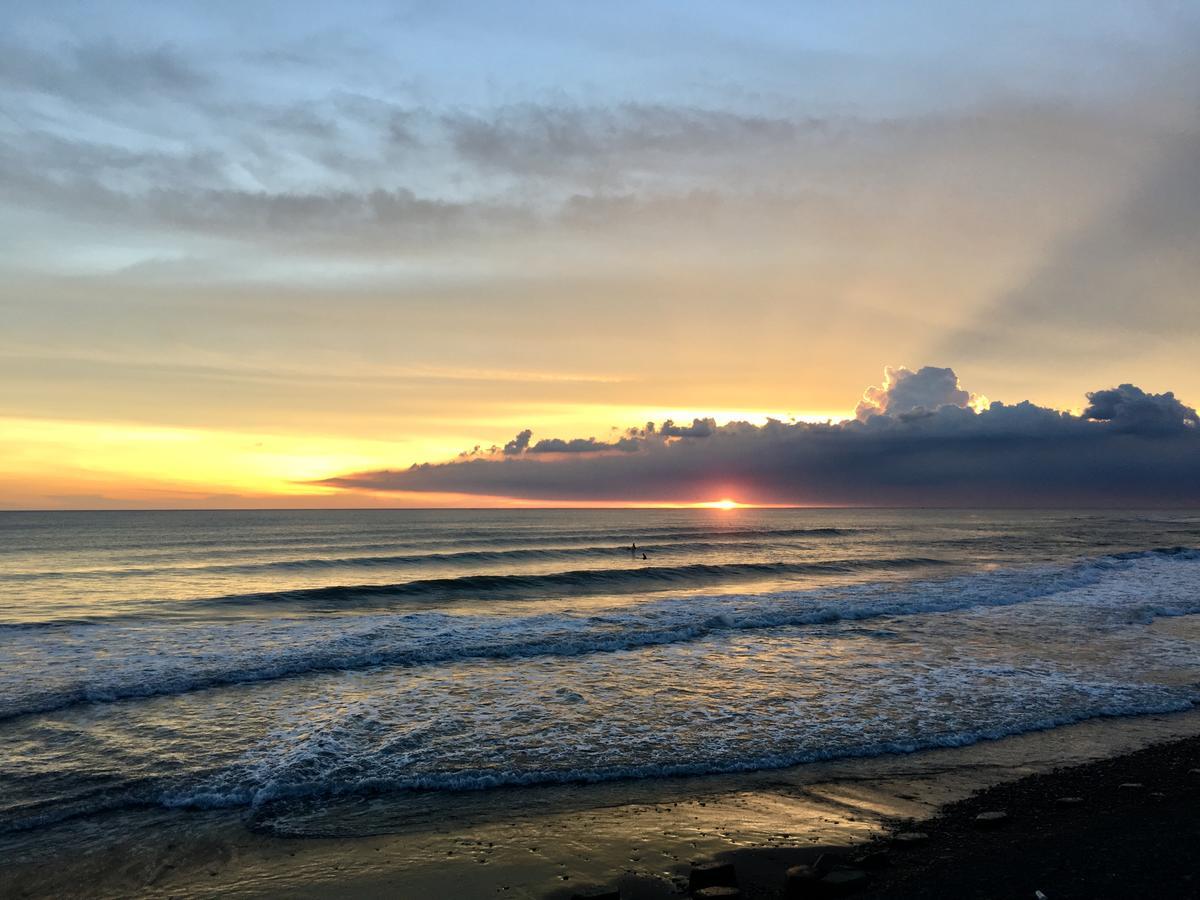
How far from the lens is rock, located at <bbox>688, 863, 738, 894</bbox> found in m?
7.86

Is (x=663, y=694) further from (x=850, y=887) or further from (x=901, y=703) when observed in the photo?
(x=850, y=887)

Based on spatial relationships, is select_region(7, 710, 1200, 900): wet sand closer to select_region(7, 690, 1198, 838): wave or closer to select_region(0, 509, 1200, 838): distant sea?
select_region(7, 690, 1198, 838): wave

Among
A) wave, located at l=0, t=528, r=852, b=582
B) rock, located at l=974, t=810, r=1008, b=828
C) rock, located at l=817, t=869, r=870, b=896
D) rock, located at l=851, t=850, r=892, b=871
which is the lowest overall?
wave, located at l=0, t=528, r=852, b=582

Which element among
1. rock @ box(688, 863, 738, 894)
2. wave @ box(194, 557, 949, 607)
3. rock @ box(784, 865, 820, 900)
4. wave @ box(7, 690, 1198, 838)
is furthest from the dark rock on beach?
wave @ box(194, 557, 949, 607)

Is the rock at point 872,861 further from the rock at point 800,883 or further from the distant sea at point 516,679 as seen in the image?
the distant sea at point 516,679

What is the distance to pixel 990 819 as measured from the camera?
31.0 feet

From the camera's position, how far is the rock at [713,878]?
25.8 ft

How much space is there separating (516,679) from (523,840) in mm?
9104

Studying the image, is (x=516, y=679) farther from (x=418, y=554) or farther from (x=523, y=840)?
(x=418, y=554)

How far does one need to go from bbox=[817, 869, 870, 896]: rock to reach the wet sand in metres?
0.27

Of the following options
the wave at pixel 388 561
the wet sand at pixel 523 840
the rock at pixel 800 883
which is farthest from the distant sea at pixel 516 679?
the wave at pixel 388 561

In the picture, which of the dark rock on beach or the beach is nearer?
the dark rock on beach

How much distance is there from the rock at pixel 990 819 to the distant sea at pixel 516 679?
3157mm

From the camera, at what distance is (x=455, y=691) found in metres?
17.2
